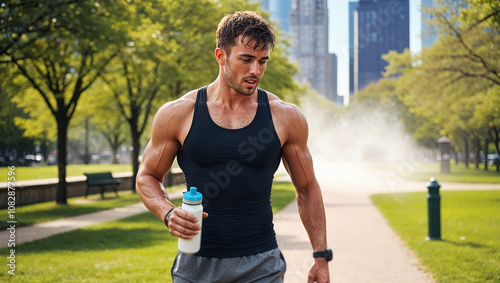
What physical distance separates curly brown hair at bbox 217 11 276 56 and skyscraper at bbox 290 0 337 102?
458ft

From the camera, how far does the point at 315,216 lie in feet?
9.52

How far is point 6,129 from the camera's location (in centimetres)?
2542

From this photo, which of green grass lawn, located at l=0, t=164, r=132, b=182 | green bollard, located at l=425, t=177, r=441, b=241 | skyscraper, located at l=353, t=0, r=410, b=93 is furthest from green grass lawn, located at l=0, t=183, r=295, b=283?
skyscraper, located at l=353, t=0, r=410, b=93

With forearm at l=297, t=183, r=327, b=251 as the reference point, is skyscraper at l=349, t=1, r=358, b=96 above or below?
above

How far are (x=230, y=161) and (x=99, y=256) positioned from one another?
21.2 feet

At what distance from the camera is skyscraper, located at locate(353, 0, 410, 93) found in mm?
86738

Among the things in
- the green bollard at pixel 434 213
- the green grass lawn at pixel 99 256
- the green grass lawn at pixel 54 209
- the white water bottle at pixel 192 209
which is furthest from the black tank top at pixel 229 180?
the green grass lawn at pixel 54 209

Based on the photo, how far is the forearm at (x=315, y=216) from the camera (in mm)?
2895

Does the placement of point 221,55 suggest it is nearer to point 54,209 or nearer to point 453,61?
point 54,209

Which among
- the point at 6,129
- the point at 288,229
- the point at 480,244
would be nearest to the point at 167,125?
the point at 480,244

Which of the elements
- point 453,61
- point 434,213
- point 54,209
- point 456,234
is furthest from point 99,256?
point 453,61

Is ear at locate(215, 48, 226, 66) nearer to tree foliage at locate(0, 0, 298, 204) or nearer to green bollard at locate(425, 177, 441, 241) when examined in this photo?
green bollard at locate(425, 177, 441, 241)

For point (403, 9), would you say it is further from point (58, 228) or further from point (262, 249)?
point (262, 249)

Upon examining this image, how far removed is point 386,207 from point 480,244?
693 centimetres
